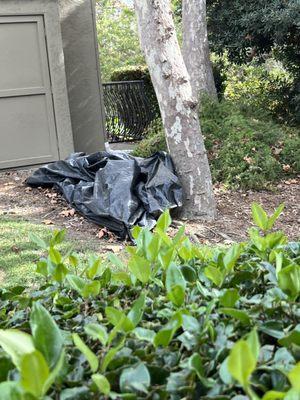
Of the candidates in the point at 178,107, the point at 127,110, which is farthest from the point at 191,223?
the point at 127,110

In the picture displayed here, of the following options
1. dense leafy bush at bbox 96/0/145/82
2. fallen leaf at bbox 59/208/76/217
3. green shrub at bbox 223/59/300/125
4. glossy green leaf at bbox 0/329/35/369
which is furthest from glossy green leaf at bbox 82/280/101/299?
dense leafy bush at bbox 96/0/145/82

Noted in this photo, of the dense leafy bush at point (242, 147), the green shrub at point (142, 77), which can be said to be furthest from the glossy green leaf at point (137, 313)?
the green shrub at point (142, 77)

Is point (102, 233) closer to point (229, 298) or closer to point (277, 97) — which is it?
point (229, 298)

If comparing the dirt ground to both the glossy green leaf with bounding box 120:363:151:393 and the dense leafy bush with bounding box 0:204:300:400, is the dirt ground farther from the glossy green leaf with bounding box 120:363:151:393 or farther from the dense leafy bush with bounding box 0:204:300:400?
the glossy green leaf with bounding box 120:363:151:393

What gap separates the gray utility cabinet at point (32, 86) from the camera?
8.33 meters

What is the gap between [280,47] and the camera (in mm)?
11695

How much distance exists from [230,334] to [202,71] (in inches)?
389

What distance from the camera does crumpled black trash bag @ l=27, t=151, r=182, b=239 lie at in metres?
6.02

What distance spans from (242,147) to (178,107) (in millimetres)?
2193

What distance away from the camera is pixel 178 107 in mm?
6473

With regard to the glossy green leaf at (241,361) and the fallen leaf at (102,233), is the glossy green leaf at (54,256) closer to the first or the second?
the glossy green leaf at (241,361)

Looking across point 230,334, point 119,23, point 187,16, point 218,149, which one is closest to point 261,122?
point 218,149

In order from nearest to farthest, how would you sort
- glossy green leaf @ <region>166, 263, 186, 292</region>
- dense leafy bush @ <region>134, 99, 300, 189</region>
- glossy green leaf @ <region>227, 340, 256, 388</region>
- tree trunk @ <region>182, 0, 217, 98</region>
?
glossy green leaf @ <region>227, 340, 256, 388</region>
glossy green leaf @ <region>166, 263, 186, 292</region>
dense leafy bush @ <region>134, 99, 300, 189</region>
tree trunk @ <region>182, 0, 217, 98</region>

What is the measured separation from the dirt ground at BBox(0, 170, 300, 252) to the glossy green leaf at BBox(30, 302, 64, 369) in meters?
4.26
